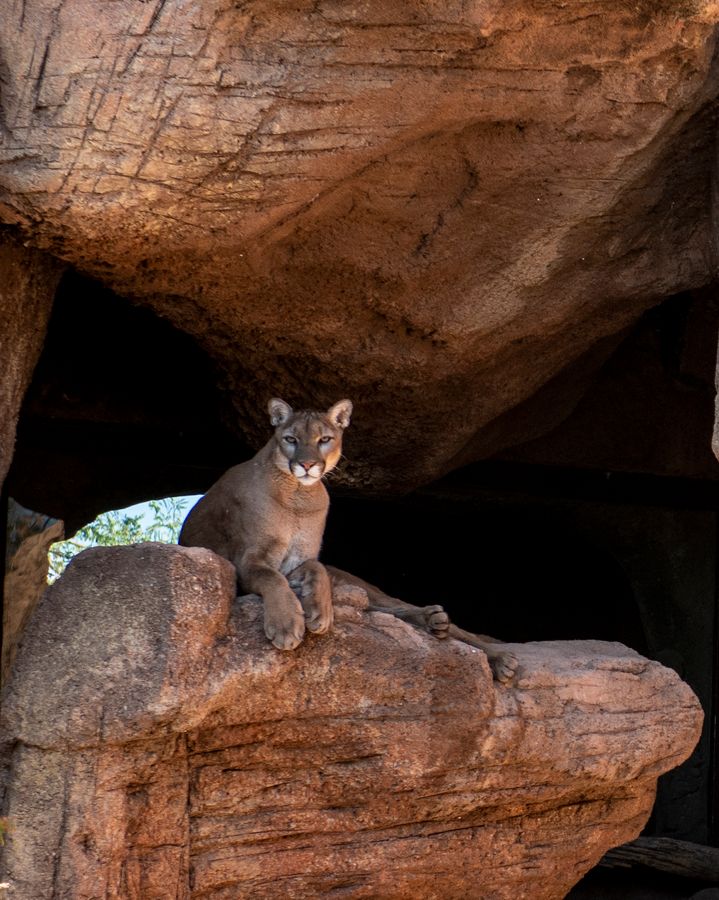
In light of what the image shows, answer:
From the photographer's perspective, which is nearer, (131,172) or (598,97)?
(131,172)

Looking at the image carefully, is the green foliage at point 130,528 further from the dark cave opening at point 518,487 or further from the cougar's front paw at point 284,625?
the cougar's front paw at point 284,625

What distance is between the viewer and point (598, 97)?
5.25 m

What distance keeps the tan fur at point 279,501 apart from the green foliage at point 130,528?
6.47 feet

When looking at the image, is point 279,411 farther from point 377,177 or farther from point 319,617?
point 319,617

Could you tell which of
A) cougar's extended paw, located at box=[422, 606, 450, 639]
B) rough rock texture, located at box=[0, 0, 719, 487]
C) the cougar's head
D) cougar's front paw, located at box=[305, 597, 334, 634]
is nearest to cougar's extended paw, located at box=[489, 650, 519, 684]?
cougar's extended paw, located at box=[422, 606, 450, 639]

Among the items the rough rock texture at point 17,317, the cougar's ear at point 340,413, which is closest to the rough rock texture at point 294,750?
the rough rock texture at point 17,317

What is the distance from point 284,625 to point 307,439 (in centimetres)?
123

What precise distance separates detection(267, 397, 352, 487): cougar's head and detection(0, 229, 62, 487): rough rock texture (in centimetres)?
101

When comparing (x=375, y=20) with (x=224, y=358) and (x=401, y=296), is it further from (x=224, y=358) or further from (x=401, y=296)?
(x=224, y=358)

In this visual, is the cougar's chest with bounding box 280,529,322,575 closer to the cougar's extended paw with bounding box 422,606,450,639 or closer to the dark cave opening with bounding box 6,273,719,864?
the cougar's extended paw with bounding box 422,606,450,639

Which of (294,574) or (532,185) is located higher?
(532,185)

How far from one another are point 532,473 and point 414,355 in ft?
6.60

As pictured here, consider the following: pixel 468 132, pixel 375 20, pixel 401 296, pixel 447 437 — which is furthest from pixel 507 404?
pixel 375 20

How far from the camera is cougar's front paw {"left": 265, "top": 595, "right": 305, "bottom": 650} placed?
14.9 ft
